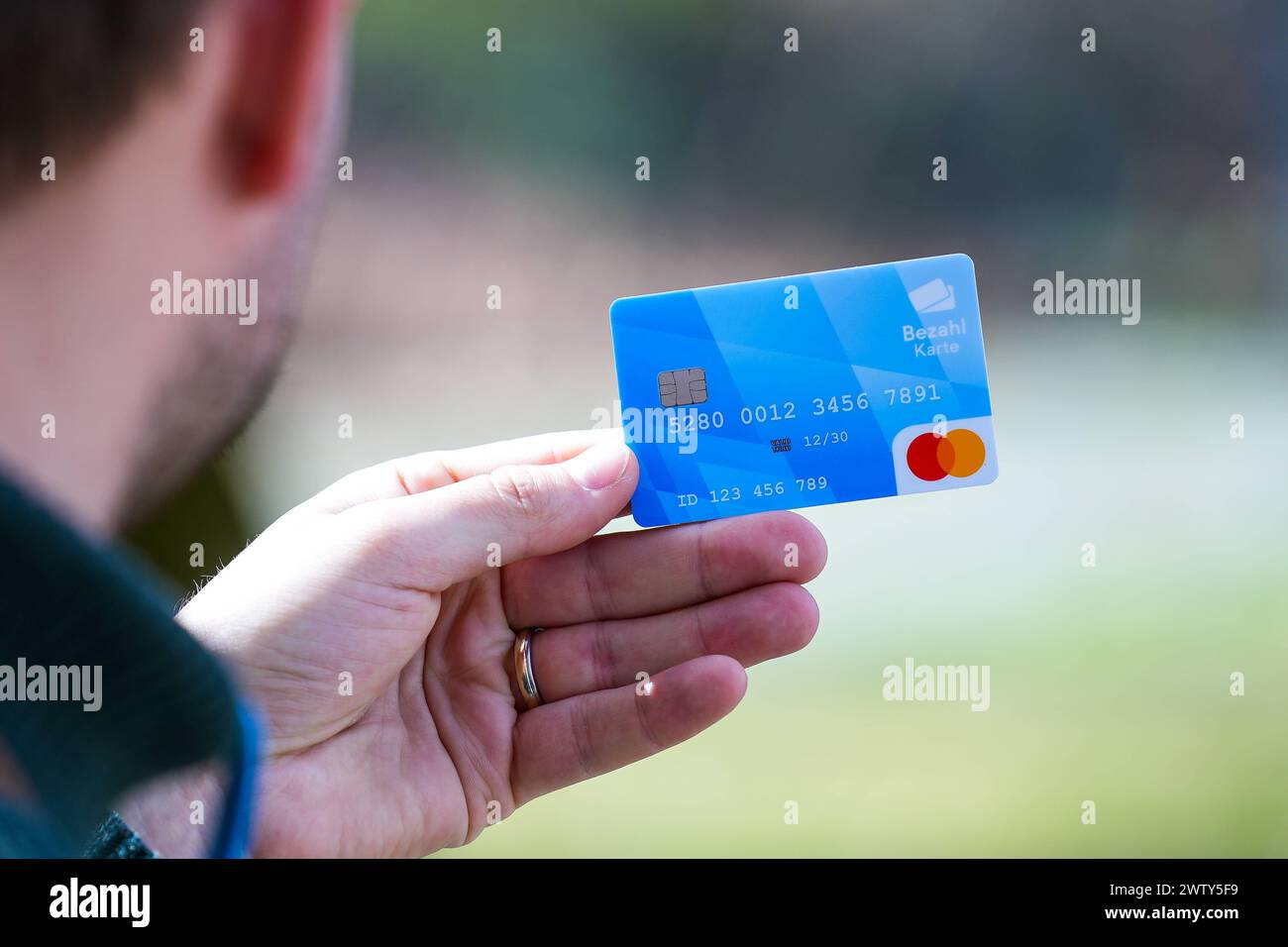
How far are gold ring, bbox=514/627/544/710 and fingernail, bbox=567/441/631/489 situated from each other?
0.23 meters

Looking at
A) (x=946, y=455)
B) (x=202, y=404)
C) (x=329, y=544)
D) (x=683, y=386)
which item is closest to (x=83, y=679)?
(x=202, y=404)

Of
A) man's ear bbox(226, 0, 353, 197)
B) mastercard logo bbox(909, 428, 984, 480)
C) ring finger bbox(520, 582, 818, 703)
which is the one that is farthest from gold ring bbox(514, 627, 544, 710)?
man's ear bbox(226, 0, 353, 197)

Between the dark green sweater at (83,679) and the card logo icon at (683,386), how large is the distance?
2.14 feet

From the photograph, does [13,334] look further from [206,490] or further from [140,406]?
[206,490]

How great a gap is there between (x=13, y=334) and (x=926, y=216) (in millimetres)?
1610

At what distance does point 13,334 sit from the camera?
18.1 inches

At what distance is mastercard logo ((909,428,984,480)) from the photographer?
96 cm

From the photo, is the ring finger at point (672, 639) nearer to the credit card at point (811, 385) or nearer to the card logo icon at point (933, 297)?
the credit card at point (811, 385)

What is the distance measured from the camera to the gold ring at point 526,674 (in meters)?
1.08

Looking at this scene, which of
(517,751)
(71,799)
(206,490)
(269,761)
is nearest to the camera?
(71,799)

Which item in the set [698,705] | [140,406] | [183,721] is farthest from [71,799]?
[698,705]

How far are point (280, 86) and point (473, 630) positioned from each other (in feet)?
2.36

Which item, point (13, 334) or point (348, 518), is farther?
point (348, 518)

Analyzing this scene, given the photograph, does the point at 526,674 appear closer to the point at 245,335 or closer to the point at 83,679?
the point at 245,335
